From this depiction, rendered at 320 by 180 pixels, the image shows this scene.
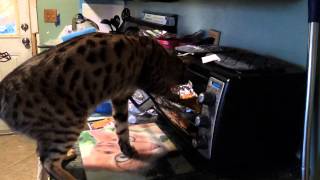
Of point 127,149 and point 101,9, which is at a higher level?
point 101,9

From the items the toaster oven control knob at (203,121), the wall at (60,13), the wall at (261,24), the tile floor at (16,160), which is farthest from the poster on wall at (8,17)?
the toaster oven control knob at (203,121)

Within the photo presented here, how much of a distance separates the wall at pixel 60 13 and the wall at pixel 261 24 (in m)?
2.44

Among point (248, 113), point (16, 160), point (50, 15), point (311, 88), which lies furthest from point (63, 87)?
point (50, 15)

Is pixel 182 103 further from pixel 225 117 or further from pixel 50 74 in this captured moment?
pixel 50 74

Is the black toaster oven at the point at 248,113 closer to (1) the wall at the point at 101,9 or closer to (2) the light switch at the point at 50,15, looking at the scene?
(1) the wall at the point at 101,9

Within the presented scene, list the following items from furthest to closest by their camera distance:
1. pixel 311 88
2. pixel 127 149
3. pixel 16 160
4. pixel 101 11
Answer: pixel 16 160
pixel 101 11
pixel 127 149
pixel 311 88

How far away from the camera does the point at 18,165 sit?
313 cm

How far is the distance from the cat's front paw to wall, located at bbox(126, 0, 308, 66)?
1.83ft

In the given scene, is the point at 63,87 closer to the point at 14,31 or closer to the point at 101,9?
the point at 101,9

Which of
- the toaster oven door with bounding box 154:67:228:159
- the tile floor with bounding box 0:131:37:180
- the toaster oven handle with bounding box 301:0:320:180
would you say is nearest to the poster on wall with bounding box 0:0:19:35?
the tile floor with bounding box 0:131:37:180

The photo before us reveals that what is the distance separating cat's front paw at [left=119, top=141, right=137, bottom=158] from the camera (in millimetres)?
1120

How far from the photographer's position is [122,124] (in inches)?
46.1

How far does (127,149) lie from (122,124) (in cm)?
9

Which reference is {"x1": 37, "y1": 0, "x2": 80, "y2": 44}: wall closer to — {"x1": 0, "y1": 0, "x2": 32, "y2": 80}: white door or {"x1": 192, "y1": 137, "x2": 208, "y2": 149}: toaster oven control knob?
{"x1": 0, "y1": 0, "x2": 32, "y2": 80}: white door
